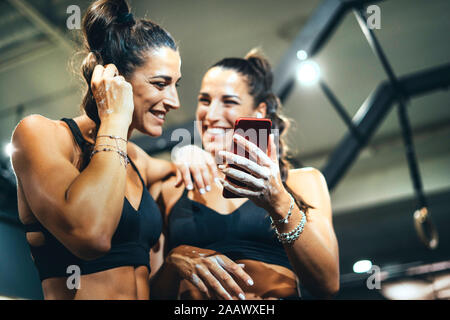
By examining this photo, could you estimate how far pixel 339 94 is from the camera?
3998 millimetres

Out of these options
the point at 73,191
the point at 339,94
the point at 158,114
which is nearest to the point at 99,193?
the point at 73,191

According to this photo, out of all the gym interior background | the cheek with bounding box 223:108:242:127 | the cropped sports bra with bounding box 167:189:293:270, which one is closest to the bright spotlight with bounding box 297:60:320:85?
the gym interior background

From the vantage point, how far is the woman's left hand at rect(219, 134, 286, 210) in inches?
34.1

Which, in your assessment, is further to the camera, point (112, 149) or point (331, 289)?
point (331, 289)

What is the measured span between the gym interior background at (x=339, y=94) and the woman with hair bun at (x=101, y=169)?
8 cm

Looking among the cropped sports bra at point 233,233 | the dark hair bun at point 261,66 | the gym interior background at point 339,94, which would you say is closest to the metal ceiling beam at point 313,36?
the gym interior background at point 339,94

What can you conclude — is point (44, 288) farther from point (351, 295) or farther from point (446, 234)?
point (446, 234)

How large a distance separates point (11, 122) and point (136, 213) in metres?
0.41

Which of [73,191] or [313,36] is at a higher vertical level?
[313,36]

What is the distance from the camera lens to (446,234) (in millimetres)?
5113

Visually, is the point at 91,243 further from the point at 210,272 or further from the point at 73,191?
the point at 210,272

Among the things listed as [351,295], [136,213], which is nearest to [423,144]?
[351,295]

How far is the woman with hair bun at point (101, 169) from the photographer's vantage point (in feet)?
2.53

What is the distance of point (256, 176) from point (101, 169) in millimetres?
301
